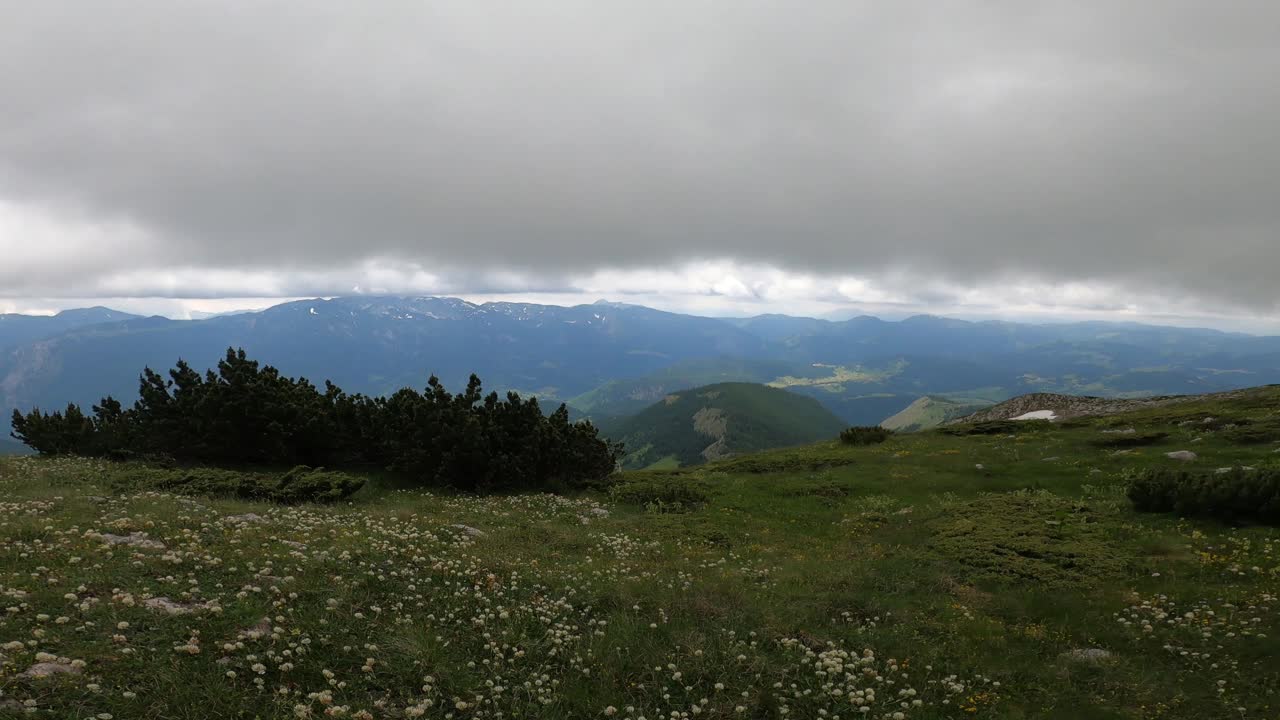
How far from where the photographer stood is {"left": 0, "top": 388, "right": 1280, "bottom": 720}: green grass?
966 cm

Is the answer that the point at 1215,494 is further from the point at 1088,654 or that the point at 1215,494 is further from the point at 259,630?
the point at 259,630

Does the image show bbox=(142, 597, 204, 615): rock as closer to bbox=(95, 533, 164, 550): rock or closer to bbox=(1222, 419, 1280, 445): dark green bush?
bbox=(95, 533, 164, 550): rock

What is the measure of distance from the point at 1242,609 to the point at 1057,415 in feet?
201

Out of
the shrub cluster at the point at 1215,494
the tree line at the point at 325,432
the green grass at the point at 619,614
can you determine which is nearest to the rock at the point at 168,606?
the green grass at the point at 619,614

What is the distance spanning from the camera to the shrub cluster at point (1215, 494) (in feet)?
62.0

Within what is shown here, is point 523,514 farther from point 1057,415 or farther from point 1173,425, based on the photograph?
point 1057,415

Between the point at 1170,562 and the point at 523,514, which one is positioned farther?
the point at 523,514

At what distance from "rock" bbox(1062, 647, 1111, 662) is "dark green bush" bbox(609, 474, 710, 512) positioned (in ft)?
60.2

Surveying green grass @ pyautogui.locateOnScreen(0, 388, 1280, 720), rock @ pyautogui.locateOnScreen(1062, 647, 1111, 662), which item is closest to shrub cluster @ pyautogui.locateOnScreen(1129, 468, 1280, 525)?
green grass @ pyautogui.locateOnScreen(0, 388, 1280, 720)

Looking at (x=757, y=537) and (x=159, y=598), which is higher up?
(x=159, y=598)

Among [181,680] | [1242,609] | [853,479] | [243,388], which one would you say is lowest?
[853,479]

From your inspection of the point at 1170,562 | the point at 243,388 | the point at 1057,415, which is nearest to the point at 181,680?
the point at 1170,562

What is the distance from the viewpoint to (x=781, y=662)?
12.2 metres

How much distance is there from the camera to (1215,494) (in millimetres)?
19984
